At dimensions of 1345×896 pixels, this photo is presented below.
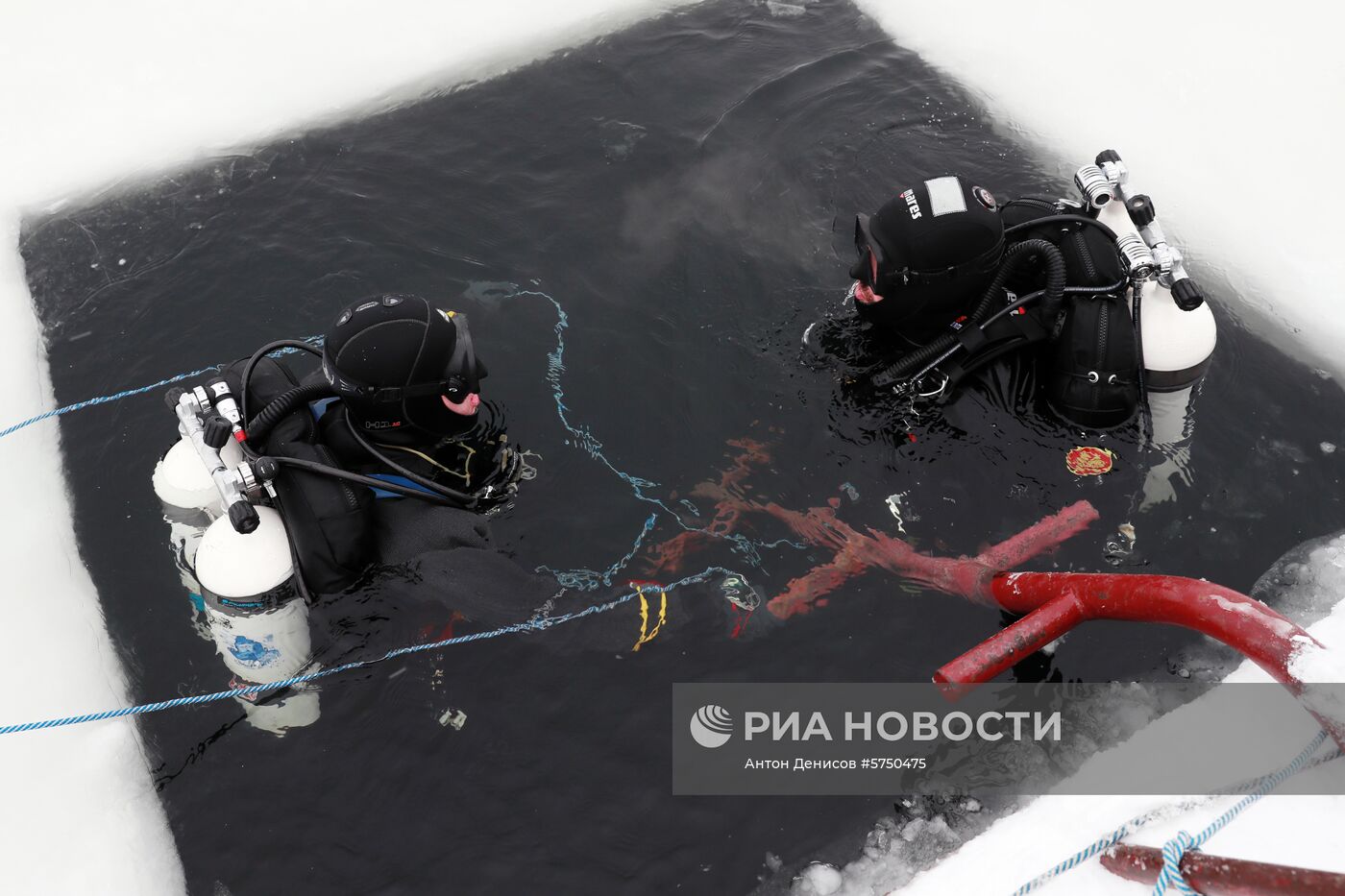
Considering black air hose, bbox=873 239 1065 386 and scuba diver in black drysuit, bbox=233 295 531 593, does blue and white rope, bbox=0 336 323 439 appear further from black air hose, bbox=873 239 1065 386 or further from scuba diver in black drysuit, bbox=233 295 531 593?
black air hose, bbox=873 239 1065 386

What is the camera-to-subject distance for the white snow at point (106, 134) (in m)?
3.65

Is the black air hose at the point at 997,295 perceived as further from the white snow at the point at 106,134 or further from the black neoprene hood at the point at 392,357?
the white snow at the point at 106,134

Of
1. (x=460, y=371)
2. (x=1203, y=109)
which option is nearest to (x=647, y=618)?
(x=460, y=371)

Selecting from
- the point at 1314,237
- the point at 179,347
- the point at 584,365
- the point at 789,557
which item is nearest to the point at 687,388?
the point at 584,365

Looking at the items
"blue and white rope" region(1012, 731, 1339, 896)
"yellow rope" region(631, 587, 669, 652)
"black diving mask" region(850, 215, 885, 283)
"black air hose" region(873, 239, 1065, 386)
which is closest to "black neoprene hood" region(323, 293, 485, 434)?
"yellow rope" region(631, 587, 669, 652)

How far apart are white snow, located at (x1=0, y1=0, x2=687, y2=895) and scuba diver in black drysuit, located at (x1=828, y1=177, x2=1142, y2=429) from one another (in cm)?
329

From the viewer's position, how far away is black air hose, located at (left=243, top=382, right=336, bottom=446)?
11.1ft

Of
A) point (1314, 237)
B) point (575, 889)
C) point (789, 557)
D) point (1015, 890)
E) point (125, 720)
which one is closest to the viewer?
point (1015, 890)

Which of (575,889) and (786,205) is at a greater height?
(786,205)

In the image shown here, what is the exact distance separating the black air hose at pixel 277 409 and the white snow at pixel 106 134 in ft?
3.99

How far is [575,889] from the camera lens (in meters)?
3.46

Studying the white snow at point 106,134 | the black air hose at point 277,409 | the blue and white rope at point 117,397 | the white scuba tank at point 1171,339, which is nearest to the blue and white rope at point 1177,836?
the white scuba tank at point 1171,339

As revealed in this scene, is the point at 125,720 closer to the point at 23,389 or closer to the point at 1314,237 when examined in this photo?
the point at 23,389

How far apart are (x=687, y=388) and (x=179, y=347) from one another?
8.18 ft
